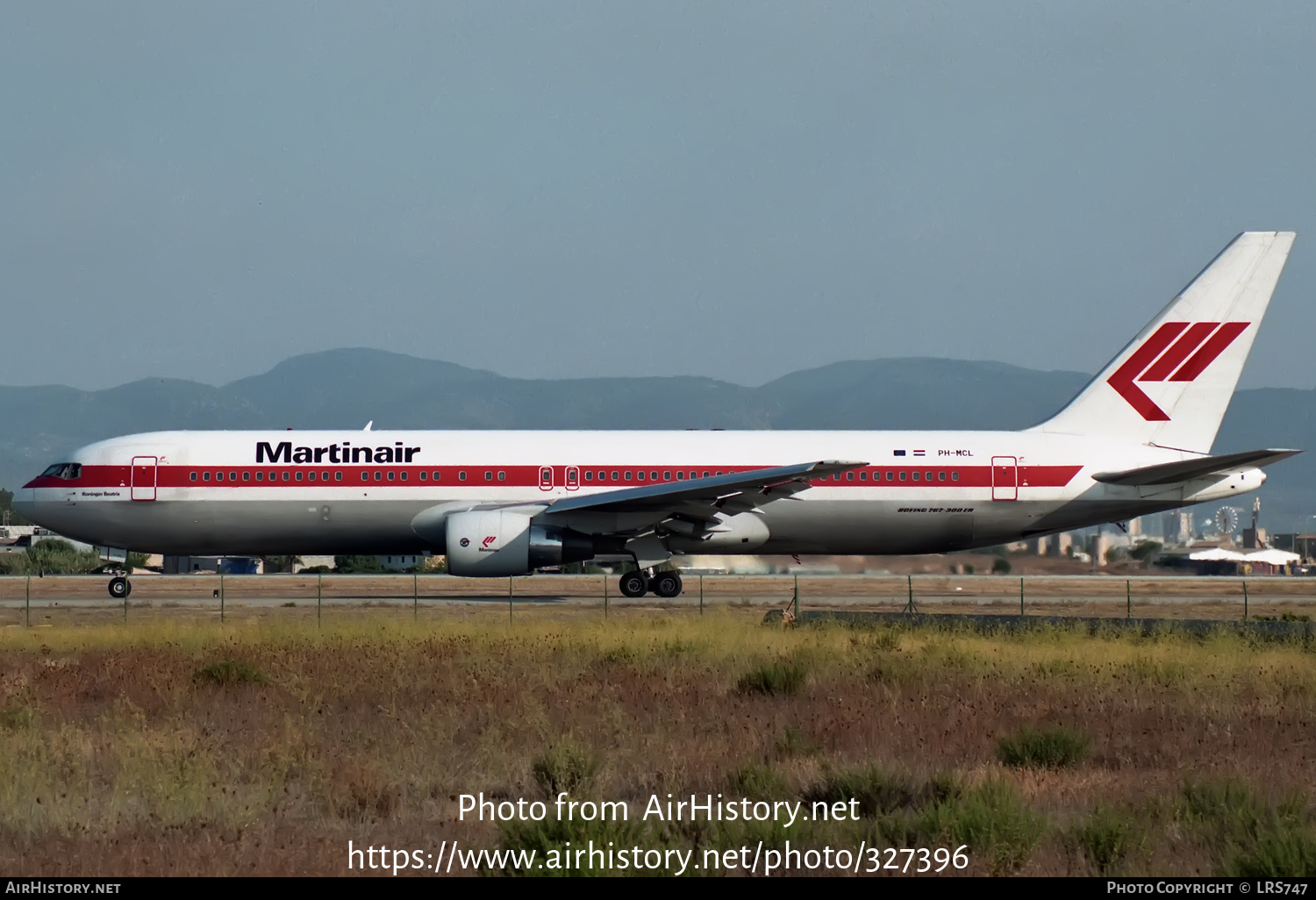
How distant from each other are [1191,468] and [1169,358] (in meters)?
3.53

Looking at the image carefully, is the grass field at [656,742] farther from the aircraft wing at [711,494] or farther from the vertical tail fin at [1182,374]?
the vertical tail fin at [1182,374]

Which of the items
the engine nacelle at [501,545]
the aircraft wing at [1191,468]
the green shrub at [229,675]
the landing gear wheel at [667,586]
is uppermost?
the aircraft wing at [1191,468]

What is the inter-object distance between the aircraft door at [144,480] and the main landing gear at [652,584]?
11475 mm

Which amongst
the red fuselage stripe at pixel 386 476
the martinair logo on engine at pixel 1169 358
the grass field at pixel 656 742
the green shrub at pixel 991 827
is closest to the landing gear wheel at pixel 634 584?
the red fuselage stripe at pixel 386 476

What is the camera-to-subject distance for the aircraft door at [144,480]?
33.7 m

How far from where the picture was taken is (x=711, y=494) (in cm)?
3189

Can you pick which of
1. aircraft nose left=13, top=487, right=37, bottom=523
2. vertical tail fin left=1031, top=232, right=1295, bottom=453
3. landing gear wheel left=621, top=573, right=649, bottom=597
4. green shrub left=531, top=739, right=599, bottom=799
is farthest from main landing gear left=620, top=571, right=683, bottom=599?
green shrub left=531, top=739, right=599, bottom=799

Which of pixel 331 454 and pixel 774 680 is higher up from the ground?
pixel 331 454

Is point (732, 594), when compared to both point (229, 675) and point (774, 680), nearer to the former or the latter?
point (774, 680)

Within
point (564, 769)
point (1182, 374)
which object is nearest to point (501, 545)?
point (1182, 374)

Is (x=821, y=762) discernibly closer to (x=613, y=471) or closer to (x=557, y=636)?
(x=557, y=636)

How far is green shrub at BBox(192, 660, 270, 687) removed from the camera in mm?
17500
